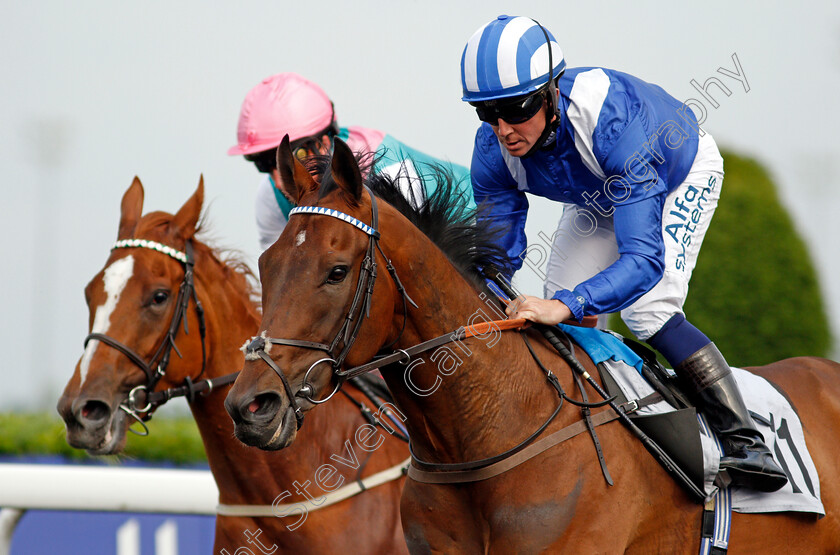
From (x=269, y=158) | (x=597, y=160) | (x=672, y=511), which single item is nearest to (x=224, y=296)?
(x=269, y=158)

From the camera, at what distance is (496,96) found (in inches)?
104

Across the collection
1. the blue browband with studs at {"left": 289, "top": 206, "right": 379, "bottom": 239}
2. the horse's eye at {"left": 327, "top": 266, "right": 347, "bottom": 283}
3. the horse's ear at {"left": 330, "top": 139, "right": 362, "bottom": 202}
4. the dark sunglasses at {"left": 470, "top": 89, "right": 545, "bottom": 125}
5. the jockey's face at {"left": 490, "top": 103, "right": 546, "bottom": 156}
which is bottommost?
the horse's eye at {"left": 327, "top": 266, "right": 347, "bottom": 283}

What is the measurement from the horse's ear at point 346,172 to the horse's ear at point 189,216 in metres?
1.45

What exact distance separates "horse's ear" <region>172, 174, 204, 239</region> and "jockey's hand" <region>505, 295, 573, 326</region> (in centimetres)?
158

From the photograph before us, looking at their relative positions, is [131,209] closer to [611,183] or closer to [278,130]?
[278,130]

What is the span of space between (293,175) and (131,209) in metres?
1.43

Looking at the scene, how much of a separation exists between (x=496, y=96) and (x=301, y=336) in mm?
984

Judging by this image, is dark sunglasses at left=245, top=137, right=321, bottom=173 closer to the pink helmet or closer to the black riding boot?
the pink helmet

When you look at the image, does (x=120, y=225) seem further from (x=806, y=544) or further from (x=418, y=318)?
(x=806, y=544)

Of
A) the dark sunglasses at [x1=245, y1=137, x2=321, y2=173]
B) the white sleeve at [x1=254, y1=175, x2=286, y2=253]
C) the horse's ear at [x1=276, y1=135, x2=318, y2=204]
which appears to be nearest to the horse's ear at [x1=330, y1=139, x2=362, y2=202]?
the horse's ear at [x1=276, y1=135, x2=318, y2=204]

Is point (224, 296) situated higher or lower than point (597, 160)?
lower

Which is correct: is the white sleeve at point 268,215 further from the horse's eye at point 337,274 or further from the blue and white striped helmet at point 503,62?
the horse's eye at point 337,274

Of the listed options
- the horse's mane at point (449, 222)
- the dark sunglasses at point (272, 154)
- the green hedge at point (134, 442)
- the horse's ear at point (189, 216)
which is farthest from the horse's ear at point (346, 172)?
the green hedge at point (134, 442)

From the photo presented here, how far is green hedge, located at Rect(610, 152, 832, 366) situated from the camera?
6.91 meters
